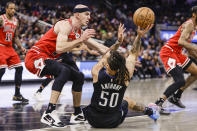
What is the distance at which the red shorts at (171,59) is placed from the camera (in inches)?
240

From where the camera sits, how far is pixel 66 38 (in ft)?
15.1

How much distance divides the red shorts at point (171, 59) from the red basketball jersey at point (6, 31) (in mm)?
3302

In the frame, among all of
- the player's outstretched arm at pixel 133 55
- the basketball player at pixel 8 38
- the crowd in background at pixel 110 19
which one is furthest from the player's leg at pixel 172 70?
the crowd in background at pixel 110 19

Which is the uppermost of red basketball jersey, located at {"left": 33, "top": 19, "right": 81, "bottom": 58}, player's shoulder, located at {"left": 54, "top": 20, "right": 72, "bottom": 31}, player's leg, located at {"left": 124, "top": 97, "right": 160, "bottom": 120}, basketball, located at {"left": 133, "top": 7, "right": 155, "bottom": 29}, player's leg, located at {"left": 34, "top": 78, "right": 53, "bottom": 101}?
basketball, located at {"left": 133, "top": 7, "right": 155, "bottom": 29}

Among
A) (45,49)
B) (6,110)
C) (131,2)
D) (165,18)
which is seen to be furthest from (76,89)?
(131,2)

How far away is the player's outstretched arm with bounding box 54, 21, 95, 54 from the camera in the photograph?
449 cm

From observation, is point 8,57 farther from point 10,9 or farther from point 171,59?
point 171,59

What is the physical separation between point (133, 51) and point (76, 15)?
101 centimetres

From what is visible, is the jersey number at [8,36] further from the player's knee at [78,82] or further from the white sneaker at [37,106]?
the player's knee at [78,82]

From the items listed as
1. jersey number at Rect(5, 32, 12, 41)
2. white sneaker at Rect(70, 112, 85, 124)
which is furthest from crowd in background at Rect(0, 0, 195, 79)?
white sneaker at Rect(70, 112, 85, 124)

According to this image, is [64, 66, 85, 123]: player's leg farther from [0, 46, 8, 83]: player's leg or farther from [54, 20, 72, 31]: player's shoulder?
[0, 46, 8, 83]: player's leg

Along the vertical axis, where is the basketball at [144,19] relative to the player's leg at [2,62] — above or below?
above

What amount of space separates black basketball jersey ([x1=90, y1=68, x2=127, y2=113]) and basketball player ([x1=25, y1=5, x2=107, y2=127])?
0.53 metres

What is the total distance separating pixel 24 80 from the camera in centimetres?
1280
